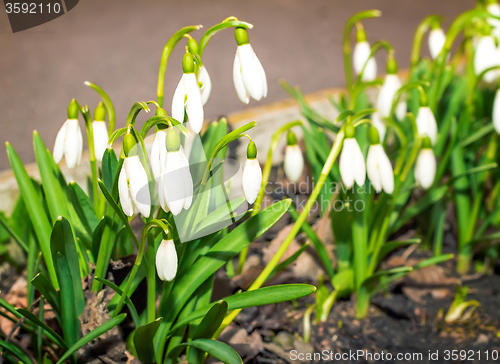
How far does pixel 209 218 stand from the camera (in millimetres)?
820

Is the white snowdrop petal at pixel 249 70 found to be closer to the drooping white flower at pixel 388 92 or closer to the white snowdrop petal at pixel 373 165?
the white snowdrop petal at pixel 373 165

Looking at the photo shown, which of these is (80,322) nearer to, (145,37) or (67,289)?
(67,289)

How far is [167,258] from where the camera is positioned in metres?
0.67

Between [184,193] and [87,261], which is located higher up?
[184,193]

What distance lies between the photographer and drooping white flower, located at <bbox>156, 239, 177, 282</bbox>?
2.18 ft

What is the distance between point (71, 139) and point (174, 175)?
291mm

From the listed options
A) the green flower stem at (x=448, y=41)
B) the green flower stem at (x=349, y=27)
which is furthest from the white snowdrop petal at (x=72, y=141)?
the green flower stem at (x=448, y=41)

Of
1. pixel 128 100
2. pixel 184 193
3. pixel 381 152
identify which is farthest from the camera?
pixel 128 100

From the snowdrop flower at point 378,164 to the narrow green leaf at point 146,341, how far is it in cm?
53

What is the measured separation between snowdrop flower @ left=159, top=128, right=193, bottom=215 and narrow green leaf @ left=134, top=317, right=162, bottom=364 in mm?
217

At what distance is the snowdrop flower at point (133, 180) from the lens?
626 mm

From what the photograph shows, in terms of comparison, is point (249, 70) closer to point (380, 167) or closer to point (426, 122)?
point (380, 167)

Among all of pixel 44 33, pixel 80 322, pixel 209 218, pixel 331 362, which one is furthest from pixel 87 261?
pixel 331 362

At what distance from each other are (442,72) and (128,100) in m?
0.91
